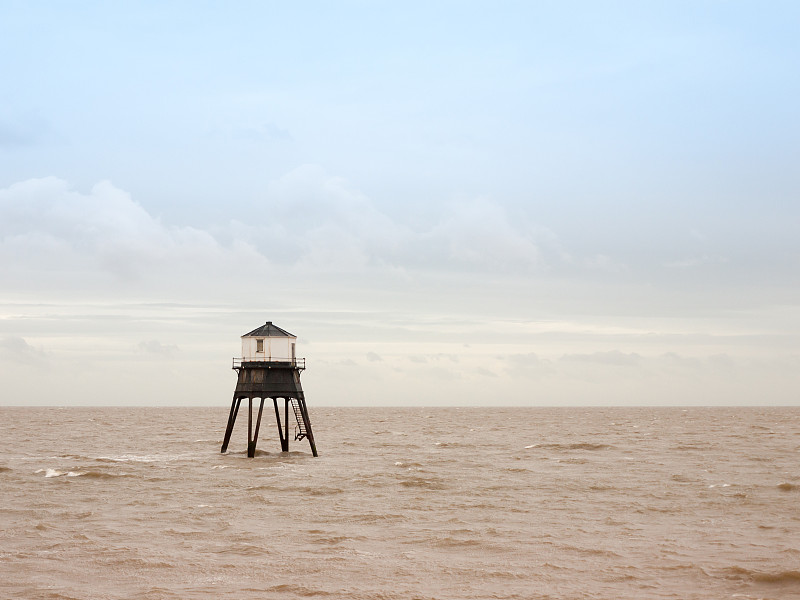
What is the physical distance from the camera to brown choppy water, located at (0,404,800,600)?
60.3 ft

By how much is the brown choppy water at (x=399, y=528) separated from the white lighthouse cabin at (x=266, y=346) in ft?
16.8

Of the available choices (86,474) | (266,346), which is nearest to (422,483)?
(266,346)

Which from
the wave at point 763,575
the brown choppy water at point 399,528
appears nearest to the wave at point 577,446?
the brown choppy water at point 399,528

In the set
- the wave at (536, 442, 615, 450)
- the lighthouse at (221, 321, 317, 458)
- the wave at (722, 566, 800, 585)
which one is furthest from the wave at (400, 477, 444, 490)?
the wave at (536, 442, 615, 450)

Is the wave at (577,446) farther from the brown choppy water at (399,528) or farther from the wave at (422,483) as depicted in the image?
the wave at (422,483)

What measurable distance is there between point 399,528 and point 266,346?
19298mm

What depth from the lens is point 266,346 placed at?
42531mm

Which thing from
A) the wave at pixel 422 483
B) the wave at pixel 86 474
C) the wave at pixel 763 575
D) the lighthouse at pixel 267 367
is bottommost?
the wave at pixel 763 575

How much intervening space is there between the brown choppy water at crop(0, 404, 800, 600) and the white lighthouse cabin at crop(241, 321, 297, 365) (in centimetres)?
514

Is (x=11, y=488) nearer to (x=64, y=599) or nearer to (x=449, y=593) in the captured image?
(x=64, y=599)

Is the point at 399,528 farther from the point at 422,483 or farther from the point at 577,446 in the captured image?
the point at 577,446

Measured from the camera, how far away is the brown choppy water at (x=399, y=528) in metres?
18.4

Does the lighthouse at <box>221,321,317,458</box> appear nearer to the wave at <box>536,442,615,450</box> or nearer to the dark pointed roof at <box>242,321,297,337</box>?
the dark pointed roof at <box>242,321,297,337</box>

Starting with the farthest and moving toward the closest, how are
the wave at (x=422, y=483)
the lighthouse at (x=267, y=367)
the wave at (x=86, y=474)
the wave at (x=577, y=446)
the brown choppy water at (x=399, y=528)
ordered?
the wave at (x=577, y=446), the lighthouse at (x=267, y=367), the wave at (x=86, y=474), the wave at (x=422, y=483), the brown choppy water at (x=399, y=528)
